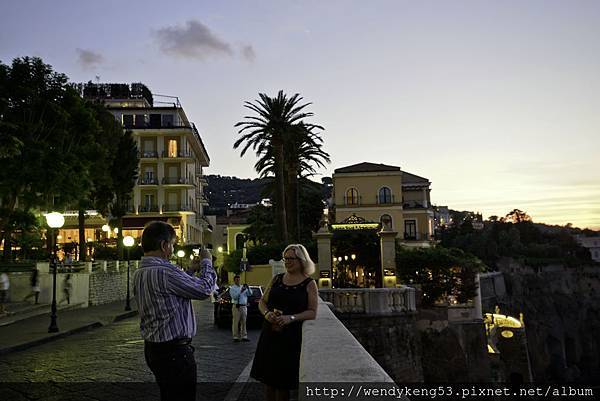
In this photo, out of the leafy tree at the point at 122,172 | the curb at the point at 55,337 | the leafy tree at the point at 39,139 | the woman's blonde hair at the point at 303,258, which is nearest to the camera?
the woman's blonde hair at the point at 303,258

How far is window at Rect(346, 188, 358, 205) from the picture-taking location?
57000 millimetres

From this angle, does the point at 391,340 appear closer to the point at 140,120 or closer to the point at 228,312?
the point at 228,312

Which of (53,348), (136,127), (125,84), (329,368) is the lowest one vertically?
(53,348)

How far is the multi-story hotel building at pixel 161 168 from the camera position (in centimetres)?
5531

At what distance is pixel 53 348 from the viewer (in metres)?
12.4

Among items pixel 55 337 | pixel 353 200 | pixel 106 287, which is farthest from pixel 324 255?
pixel 353 200

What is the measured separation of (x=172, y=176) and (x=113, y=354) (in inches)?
1875

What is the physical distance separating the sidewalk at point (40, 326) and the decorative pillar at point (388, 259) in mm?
12106

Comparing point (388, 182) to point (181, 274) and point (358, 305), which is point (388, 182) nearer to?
point (358, 305)

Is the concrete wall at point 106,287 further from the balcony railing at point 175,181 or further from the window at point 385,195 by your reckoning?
the window at point 385,195

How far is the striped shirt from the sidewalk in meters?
9.74

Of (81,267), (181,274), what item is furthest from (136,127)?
(181,274)

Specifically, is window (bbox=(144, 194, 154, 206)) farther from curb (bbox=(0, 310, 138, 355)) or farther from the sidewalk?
curb (bbox=(0, 310, 138, 355))

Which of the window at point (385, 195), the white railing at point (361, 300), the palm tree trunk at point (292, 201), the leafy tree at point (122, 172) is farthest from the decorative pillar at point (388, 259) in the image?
the window at point (385, 195)
